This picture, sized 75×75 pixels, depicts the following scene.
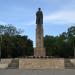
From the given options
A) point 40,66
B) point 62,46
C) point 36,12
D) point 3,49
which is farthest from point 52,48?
point 40,66

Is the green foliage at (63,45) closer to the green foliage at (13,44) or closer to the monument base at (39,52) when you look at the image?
the green foliage at (13,44)

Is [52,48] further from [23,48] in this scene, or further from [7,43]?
[7,43]

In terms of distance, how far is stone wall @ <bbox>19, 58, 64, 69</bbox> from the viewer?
115 feet

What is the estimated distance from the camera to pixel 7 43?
252 ft

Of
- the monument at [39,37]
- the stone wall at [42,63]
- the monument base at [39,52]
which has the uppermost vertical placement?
the monument at [39,37]

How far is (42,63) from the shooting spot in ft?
116

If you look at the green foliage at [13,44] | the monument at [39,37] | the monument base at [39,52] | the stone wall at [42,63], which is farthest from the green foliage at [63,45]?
the stone wall at [42,63]

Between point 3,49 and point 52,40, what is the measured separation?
20138 mm

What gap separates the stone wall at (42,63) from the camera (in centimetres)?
3494

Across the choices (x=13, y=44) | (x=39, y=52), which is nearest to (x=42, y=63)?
(x=39, y=52)

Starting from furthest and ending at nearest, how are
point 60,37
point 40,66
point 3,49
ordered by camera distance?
point 60,37 < point 3,49 < point 40,66

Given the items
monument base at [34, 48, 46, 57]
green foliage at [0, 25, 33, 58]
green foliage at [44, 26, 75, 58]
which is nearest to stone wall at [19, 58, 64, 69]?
monument base at [34, 48, 46, 57]

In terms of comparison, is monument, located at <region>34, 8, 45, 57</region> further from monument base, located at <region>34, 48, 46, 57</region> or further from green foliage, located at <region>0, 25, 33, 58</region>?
green foliage, located at <region>0, 25, 33, 58</region>

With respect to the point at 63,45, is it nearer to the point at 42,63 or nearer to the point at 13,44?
the point at 13,44
